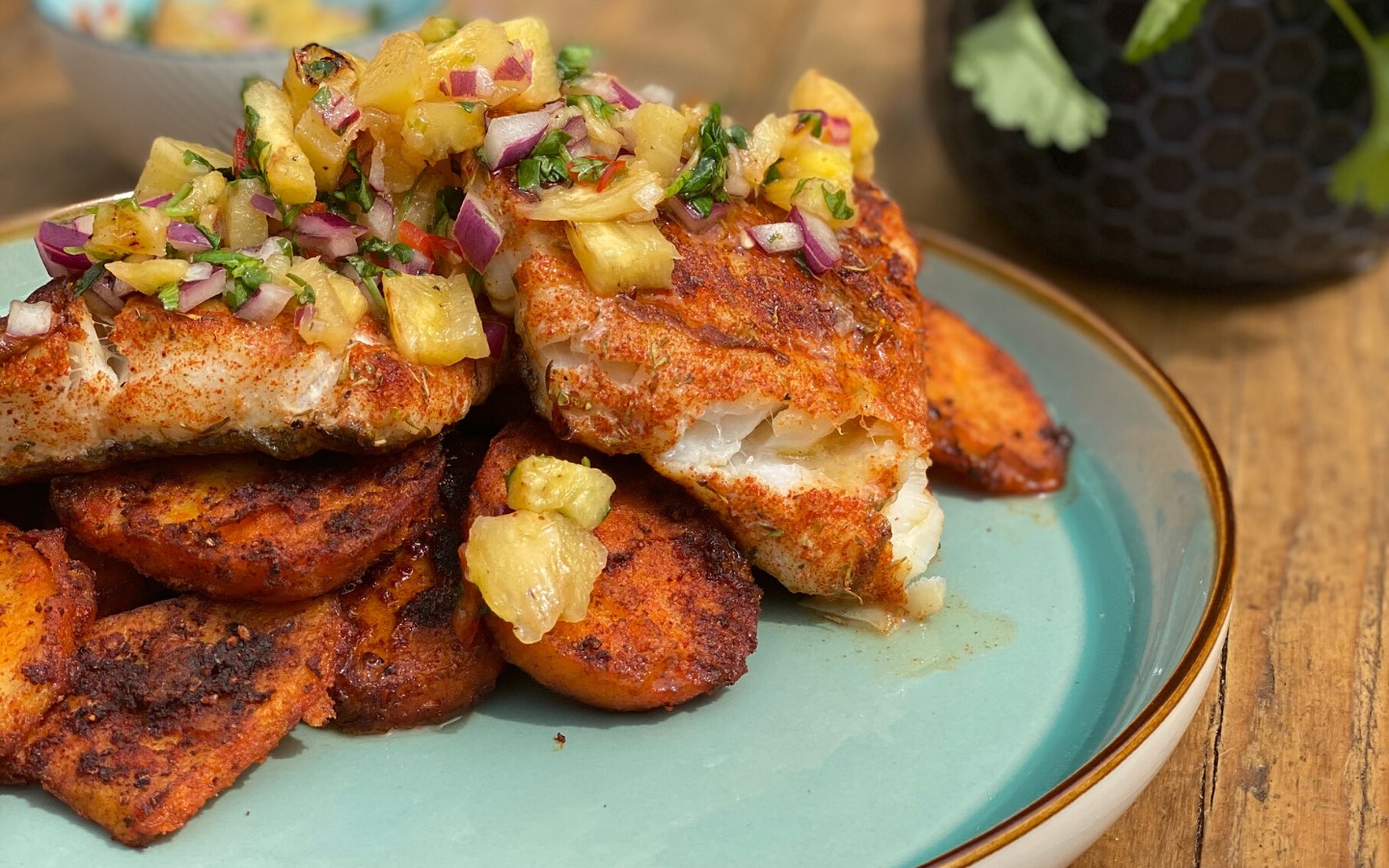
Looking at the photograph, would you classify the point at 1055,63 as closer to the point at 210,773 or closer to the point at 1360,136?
the point at 1360,136

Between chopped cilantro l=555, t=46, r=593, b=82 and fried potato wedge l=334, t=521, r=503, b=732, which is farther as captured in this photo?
chopped cilantro l=555, t=46, r=593, b=82

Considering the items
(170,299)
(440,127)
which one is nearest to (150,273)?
(170,299)

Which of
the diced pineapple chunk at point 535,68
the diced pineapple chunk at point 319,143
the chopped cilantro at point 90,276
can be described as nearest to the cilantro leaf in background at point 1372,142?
the diced pineapple chunk at point 535,68

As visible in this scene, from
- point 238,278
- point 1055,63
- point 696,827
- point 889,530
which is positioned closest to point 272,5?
point 1055,63

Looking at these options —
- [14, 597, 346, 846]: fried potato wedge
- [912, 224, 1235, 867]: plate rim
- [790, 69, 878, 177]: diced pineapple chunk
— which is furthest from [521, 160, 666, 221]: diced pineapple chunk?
[912, 224, 1235, 867]: plate rim

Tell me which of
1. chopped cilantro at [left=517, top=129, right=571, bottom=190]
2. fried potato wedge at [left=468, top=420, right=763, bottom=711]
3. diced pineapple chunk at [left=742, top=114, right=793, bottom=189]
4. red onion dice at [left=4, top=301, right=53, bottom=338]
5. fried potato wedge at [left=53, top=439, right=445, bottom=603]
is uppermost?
chopped cilantro at [left=517, top=129, right=571, bottom=190]

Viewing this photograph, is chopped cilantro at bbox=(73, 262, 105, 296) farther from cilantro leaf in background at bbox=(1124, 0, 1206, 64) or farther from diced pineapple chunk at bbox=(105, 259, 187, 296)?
cilantro leaf in background at bbox=(1124, 0, 1206, 64)

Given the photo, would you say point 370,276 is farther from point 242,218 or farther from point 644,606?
point 644,606
